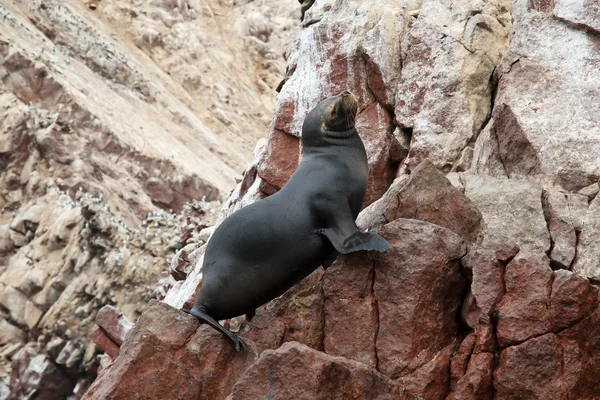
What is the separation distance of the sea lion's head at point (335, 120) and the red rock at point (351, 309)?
118 centimetres

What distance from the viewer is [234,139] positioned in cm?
2339

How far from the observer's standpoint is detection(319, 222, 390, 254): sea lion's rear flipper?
5.51 meters

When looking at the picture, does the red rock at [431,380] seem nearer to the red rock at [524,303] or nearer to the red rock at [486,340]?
the red rock at [486,340]

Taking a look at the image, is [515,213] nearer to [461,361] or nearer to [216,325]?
[461,361]

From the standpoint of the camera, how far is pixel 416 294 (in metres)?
5.52

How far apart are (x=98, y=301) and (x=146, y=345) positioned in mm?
8068

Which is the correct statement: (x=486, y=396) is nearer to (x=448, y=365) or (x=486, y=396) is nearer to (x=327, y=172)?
(x=448, y=365)

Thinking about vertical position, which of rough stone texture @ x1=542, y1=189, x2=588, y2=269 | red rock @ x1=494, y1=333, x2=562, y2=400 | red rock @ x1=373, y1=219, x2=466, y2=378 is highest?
red rock @ x1=373, y1=219, x2=466, y2=378

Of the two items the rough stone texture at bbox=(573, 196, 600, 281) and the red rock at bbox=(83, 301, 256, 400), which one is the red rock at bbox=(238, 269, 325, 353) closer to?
the red rock at bbox=(83, 301, 256, 400)

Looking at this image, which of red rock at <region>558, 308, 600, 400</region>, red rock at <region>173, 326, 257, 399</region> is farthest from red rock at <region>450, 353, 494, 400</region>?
red rock at <region>173, 326, 257, 399</region>

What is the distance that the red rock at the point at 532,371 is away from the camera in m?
5.04

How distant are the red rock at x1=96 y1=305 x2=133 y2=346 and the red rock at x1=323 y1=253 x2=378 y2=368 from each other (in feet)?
13.0

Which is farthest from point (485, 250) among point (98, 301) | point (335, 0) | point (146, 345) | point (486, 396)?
point (98, 301)

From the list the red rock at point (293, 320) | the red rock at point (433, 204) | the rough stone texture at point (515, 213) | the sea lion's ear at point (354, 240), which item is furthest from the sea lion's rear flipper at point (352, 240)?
the rough stone texture at point (515, 213)
